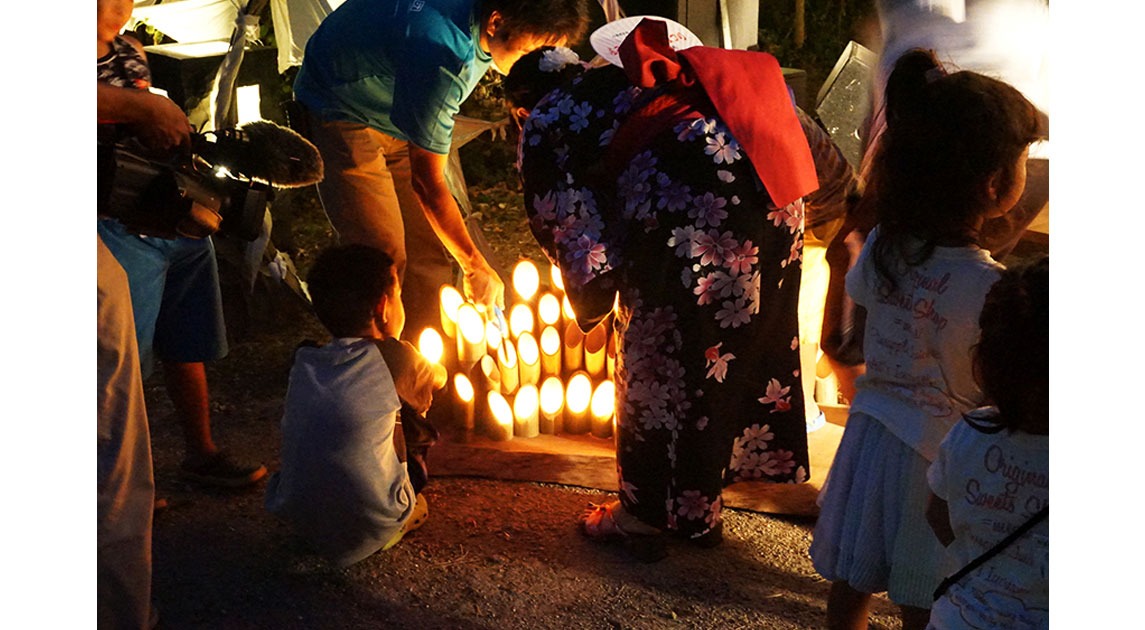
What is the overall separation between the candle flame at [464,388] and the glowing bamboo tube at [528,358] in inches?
6.5

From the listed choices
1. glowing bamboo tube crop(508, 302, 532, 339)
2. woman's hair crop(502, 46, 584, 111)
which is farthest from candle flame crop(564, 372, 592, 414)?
woman's hair crop(502, 46, 584, 111)

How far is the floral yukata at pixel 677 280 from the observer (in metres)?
2.56

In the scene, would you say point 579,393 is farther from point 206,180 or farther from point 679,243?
point 206,180

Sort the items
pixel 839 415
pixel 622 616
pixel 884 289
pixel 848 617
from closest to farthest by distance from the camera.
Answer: pixel 884 289
pixel 848 617
pixel 622 616
pixel 839 415

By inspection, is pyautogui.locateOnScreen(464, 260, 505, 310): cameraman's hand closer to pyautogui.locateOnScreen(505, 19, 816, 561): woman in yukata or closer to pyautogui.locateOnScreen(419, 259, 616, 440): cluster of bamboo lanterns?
pyautogui.locateOnScreen(419, 259, 616, 440): cluster of bamboo lanterns

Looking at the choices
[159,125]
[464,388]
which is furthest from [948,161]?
[464,388]

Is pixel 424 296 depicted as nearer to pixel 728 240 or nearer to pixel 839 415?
pixel 839 415

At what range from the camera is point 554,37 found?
2873 mm

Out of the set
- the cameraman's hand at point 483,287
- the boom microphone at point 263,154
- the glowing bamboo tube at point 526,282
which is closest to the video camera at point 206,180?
the boom microphone at point 263,154

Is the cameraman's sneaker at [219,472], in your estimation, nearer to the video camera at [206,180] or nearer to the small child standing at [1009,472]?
the video camera at [206,180]

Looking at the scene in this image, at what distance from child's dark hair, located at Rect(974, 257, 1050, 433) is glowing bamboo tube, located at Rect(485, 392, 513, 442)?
6.33 feet

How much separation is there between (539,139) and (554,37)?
37 cm

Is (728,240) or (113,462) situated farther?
(728,240)

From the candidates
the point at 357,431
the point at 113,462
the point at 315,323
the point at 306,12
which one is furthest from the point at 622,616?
the point at 306,12
